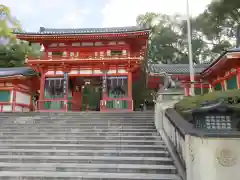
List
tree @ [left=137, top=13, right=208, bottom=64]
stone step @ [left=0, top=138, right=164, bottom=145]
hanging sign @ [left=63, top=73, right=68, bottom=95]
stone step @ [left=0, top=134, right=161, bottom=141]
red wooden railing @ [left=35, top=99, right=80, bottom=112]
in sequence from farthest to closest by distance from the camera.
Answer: tree @ [left=137, top=13, right=208, bottom=64] < hanging sign @ [left=63, top=73, right=68, bottom=95] < red wooden railing @ [left=35, top=99, right=80, bottom=112] < stone step @ [left=0, top=134, right=161, bottom=141] < stone step @ [left=0, top=138, right=164, bottom=145]

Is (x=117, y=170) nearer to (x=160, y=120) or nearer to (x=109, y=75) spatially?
(x=160, y=120)

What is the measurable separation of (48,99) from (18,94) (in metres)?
A: 2.68

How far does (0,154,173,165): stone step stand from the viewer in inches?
227

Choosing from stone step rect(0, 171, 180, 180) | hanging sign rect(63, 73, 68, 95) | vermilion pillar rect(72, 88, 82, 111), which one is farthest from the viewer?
vermilion pillar rect(72, 88, 82, 111)

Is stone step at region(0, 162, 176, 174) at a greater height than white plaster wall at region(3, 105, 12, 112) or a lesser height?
lesser

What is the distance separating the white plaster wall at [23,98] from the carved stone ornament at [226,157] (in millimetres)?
14885

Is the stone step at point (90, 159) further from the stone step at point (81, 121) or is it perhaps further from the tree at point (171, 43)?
the tree at point (171, 43)

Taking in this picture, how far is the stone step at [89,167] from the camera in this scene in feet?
17.5

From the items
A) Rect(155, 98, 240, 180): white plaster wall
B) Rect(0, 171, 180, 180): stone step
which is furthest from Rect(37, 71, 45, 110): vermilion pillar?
Rect(155, 98, 240, 180): white plaster wall

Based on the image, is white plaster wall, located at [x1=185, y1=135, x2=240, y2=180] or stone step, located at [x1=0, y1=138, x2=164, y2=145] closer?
white plaster wall, located at [x1=185, y1=135, x2=240, y2=180]

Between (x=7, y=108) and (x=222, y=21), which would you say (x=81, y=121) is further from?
(x=222, y=21)

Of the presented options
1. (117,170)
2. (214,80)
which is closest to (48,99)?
(117,170)

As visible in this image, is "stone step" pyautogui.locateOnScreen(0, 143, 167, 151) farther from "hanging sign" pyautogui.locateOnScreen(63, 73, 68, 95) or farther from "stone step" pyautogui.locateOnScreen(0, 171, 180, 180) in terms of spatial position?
"hanging sign" pyautogui.locateOnScreen(63, 73, 68, 95)

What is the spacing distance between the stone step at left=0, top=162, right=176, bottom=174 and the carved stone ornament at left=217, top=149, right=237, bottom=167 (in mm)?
1971
